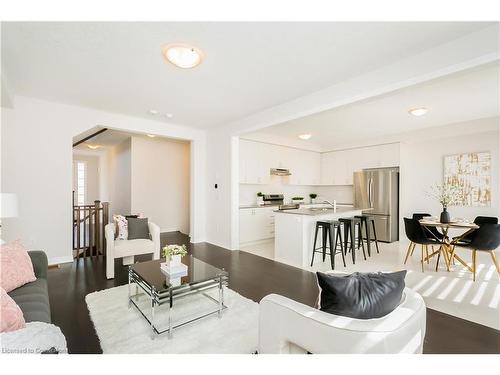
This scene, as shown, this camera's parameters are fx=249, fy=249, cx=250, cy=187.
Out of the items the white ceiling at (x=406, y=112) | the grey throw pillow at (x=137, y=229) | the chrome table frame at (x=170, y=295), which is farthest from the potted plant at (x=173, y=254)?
the white ceiling at (x=406, y=112)

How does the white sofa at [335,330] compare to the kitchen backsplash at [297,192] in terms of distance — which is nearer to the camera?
the white sofa at [335,330]

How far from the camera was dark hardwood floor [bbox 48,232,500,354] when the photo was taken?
2.00 meters

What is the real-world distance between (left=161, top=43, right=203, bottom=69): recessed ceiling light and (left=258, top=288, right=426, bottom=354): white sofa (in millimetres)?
2321

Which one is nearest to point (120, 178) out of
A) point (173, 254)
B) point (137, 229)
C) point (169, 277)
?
point (137, 229)

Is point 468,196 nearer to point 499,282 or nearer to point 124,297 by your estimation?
point 499,282

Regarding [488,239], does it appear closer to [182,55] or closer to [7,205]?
[182,55]

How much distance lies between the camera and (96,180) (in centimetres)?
887

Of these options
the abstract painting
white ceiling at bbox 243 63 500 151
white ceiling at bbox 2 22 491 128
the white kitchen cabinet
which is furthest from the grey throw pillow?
the abstract painting

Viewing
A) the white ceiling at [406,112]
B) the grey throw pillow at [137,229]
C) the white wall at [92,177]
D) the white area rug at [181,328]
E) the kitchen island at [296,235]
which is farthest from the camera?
the white wall at [92,177]

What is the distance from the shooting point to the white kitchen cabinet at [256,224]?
557cm

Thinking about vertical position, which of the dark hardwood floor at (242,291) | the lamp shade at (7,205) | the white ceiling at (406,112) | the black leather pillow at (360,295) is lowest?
the dark hardwood floor at (242,291)

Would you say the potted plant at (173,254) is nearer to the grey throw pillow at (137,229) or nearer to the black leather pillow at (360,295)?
the black leather pillow at (360,295)

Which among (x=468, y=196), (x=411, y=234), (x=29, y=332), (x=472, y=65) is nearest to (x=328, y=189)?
(x=468, y=196)

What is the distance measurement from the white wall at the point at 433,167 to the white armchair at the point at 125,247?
546 centimetres
